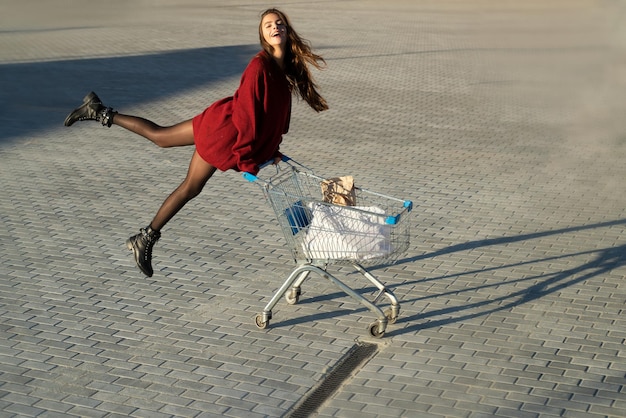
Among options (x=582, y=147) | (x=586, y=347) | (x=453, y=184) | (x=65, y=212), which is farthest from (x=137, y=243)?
(x=582, y=147)

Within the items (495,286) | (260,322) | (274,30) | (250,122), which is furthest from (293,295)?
(274,30)

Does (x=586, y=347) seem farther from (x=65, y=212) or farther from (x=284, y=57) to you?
(x=65, y=212)

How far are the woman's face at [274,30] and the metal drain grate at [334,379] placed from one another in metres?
1.90

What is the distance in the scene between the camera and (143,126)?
653cm

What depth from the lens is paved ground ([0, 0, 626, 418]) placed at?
17.2 ft

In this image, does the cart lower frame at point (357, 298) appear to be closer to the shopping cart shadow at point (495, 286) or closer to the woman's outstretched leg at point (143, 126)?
the shopping cart shadow at point (495, 286)

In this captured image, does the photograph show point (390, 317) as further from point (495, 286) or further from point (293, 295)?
point (495, 286)

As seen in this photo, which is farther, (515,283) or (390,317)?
(515,283)

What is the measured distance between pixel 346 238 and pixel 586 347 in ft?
5.31

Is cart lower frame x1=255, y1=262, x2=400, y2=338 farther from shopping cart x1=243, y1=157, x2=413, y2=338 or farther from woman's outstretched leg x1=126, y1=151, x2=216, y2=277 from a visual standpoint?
woman's outstretched leg x1=126, y1=151, x2=216, y2=277

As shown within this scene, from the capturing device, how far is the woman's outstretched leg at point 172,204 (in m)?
6.10

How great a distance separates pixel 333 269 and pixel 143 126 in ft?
5.76

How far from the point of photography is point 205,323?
20.0 feet

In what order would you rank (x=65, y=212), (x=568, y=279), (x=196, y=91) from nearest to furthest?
(x=568, y=279) → (x=65, y=212) → (x=196, y=91)
